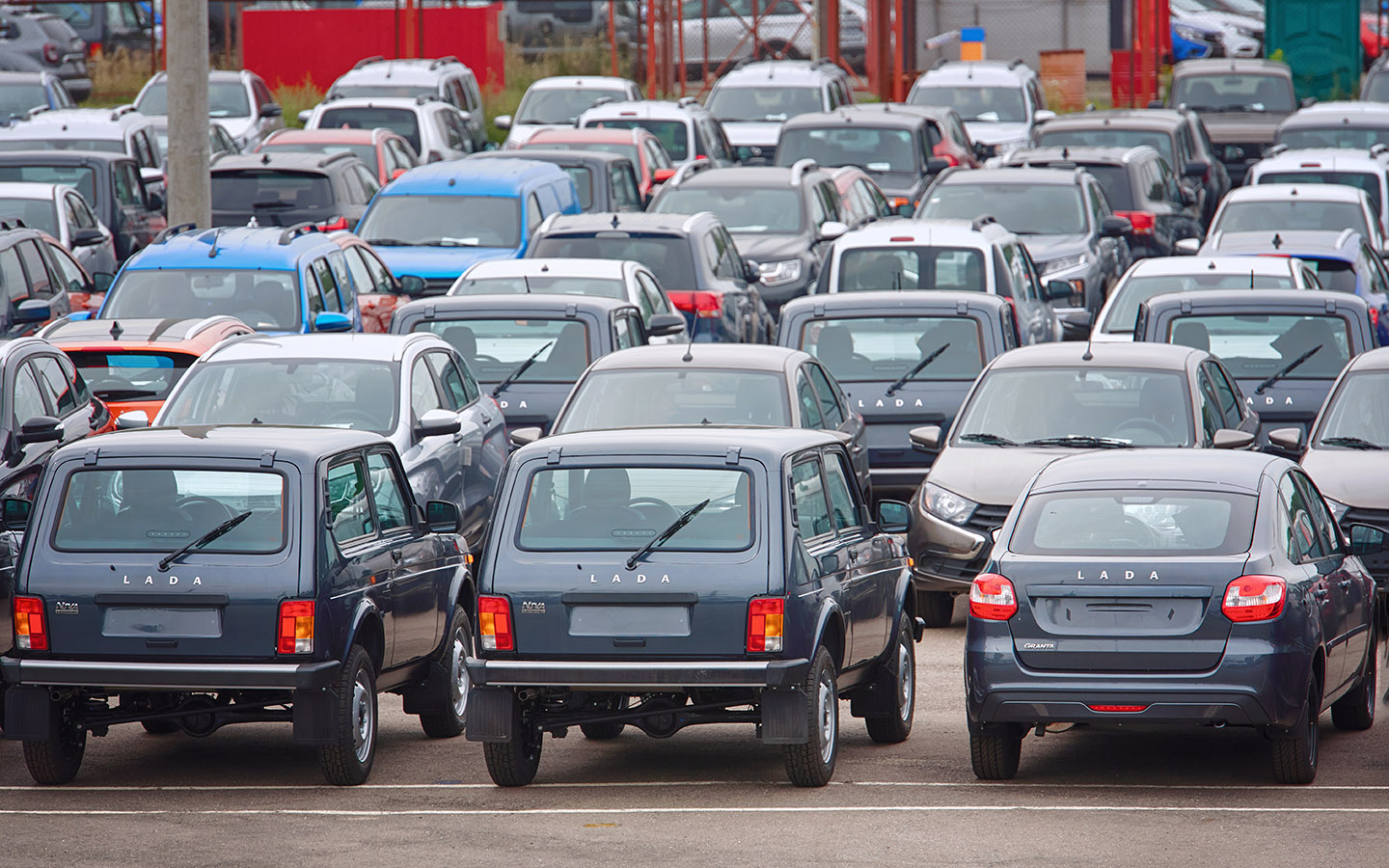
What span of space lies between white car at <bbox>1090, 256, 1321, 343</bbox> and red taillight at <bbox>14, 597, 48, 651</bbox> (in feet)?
33.9

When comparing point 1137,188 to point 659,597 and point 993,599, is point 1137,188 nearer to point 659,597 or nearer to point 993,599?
point 993,599

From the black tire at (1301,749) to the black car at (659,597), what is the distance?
6.01ft

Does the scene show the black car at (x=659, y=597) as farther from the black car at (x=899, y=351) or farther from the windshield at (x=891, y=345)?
the windshield at (x=891, y=345)

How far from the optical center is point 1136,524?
983 centimetres

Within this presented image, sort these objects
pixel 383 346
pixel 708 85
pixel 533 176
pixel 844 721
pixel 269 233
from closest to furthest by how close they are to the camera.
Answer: pixel 844 721 < pixel 383 346 < pixel 269 233 < pixel 533 176 < pixel 708 85

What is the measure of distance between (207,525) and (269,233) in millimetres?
8408

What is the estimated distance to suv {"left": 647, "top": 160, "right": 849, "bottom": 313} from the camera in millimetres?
23016

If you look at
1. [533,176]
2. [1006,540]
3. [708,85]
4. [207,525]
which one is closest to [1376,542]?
[1006,540]

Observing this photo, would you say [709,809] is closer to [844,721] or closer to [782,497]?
[782,497]

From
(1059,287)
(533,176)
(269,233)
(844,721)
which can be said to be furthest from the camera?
(533,176)

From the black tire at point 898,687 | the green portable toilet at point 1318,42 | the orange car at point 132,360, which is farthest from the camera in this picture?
the green portable toilet at point 1318,42

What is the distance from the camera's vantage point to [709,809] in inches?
368

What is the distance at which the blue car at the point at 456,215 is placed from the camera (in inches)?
849

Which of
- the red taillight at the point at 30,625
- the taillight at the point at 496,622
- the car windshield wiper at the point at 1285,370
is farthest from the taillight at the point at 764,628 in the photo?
the car windshield wiper at the point at 1285,370
